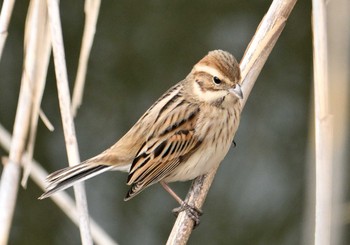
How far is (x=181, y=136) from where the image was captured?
15.5ft

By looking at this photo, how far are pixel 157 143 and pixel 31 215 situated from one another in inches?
103

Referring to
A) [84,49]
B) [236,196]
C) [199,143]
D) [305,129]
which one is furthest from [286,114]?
[84,49]

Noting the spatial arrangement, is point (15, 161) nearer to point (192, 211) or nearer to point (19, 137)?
point (19, 137)

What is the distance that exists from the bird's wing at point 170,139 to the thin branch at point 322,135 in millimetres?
1119

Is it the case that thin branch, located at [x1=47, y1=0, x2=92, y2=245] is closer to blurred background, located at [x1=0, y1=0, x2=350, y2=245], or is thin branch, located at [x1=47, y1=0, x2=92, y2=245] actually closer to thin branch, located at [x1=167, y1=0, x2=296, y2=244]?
thin branch, located at [x1=167, y1=0, x2=296, y2=244]

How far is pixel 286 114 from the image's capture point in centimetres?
730

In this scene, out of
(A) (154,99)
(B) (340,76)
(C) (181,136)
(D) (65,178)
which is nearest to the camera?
(D) (65,178)

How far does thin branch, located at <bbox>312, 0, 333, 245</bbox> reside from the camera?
3604mm

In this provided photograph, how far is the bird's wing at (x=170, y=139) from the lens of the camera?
4688 mm

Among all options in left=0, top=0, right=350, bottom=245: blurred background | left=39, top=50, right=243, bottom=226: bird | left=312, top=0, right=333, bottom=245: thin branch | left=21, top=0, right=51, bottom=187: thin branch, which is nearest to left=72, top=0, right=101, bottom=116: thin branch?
left=21, top=0, right=51, bottom=187: thin branch

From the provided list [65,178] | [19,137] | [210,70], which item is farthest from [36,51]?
[210,70]

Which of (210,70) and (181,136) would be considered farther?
(181,136)

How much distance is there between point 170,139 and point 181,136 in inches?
2.3

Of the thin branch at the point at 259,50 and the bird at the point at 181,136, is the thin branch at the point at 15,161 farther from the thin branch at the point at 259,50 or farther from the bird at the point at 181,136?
the thin branch at the point at 259,50
